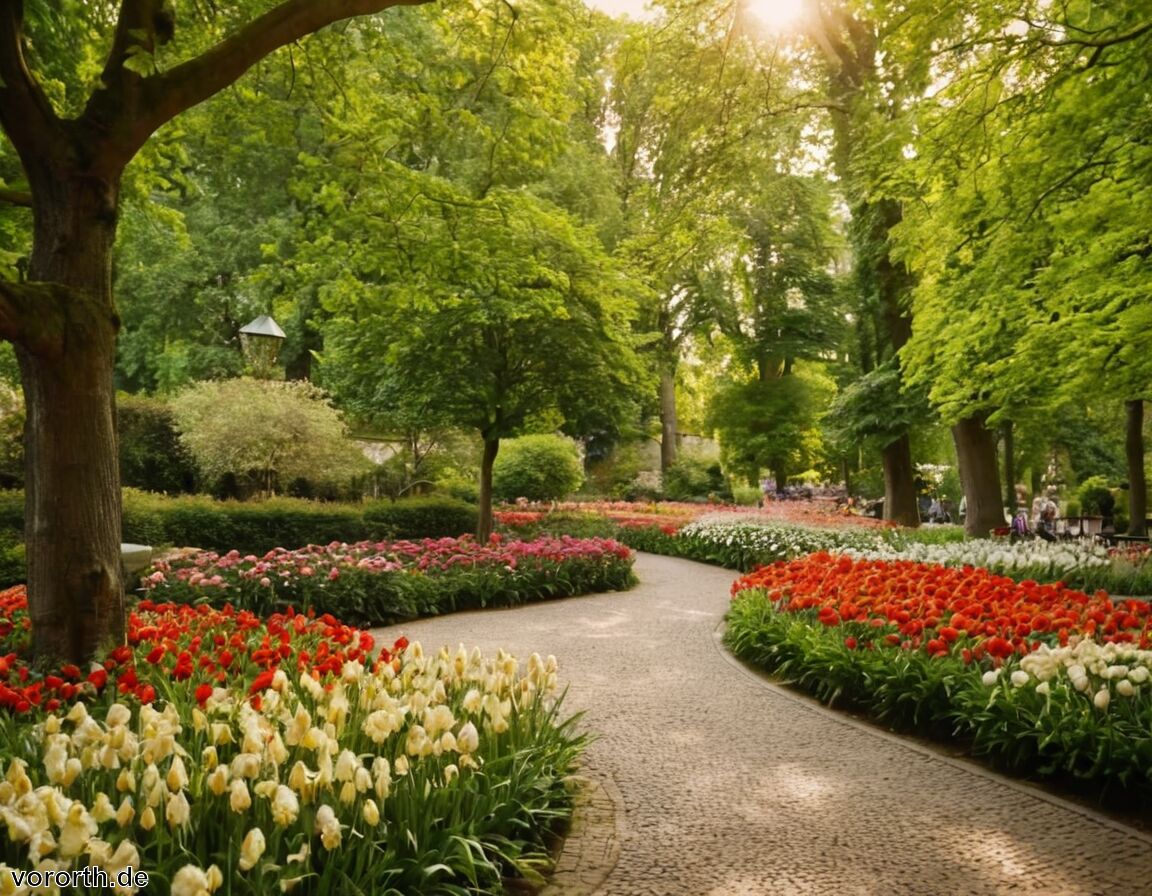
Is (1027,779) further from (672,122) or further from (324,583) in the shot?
(672,122)

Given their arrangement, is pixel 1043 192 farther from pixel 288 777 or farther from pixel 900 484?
pixel 900 484

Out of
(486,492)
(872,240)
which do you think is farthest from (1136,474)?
(486,492)

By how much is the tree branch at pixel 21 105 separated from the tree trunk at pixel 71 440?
8.4 inches

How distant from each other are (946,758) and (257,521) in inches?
445

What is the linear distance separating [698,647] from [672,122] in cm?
854

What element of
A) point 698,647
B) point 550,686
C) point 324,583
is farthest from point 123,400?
point 550,686

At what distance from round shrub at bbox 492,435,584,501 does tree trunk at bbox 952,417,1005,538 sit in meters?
11.2

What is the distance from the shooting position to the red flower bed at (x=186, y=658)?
376 centimetres

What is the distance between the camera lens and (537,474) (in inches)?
902

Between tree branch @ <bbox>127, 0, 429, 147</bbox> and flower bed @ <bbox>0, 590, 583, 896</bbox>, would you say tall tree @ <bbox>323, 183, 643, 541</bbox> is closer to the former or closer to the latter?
tree branch @ <bbox>127, 0, 429, 147</bbox>

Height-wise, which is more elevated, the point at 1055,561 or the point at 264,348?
the point at 264,348

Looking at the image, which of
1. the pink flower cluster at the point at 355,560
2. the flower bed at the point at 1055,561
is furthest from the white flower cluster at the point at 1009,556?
the pink flower cluster at the point at 355,560

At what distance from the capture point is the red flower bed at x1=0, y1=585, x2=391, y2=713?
3764mm

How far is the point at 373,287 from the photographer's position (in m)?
7.30
